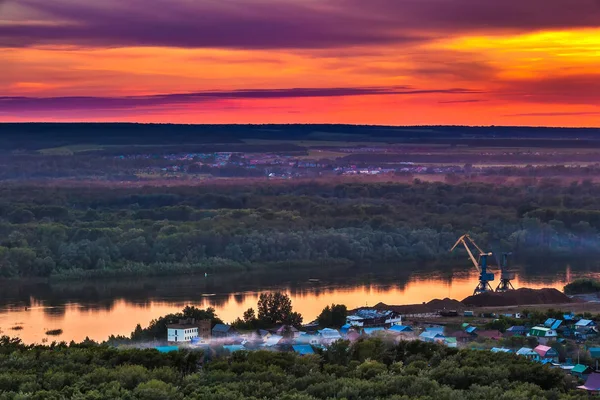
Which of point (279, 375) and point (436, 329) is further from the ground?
point (279, 375)

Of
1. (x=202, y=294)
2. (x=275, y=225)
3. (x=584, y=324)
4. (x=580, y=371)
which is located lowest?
(x=580, y=371)

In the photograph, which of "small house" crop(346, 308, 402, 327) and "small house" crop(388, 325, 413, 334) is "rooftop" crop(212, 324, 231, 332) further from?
"small house" crop(388, 325, 413, 334)

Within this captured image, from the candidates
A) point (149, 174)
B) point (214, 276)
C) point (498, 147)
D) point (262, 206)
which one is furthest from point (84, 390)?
point (498, 147)

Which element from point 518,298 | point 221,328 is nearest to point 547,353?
point 221,328

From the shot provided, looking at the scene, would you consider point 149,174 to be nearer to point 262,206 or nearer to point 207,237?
point 262,206

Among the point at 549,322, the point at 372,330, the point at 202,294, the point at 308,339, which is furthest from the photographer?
the point at 202,294

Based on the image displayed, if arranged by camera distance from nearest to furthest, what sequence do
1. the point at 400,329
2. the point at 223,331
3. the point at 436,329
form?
the point at 223,331 < the point at 400,329 < the point at 436,329

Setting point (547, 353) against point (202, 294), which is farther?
point (202, 294)

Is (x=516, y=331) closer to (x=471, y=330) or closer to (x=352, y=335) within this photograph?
(x=471, y=330)
